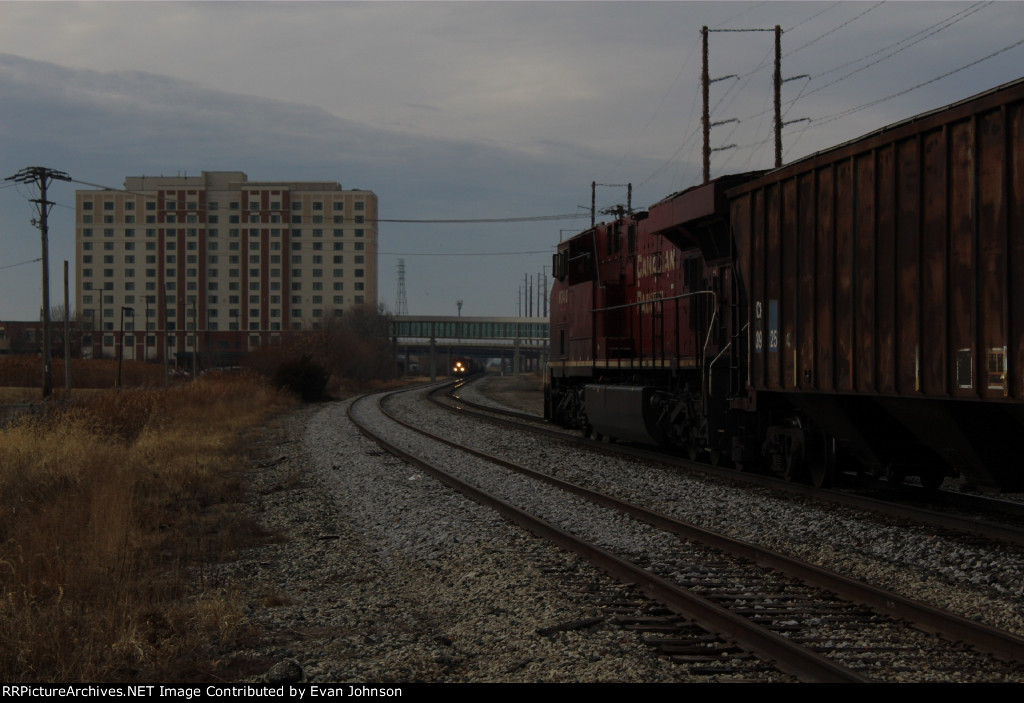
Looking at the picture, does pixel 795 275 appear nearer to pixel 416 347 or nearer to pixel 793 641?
pixel 793 641

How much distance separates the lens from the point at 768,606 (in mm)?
6262

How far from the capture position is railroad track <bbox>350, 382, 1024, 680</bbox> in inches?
196

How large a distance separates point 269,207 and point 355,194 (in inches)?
442

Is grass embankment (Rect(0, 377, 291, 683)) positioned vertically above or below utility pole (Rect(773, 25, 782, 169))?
below

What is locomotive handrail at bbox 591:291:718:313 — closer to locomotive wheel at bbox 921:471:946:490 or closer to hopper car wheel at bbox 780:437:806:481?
hopper car wheel at bbox 780:437:806:481

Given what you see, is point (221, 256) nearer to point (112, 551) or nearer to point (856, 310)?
point (112, 551)

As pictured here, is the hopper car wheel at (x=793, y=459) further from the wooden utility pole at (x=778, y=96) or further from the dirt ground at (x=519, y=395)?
the dirt ground at (x=519, y=395)

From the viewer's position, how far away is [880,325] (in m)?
8.87

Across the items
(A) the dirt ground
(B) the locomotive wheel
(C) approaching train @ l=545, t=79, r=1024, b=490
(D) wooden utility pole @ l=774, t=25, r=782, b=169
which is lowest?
(A) the dirt ground

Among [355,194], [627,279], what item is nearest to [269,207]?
[355,194]

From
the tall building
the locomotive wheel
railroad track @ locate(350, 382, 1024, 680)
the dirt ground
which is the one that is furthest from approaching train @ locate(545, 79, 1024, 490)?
the tall building

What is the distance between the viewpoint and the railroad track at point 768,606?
498cm

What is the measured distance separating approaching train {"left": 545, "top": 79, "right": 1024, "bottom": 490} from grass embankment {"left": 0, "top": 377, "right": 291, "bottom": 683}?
6.31 metres

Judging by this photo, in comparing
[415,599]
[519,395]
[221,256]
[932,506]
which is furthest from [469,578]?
[221,256]
